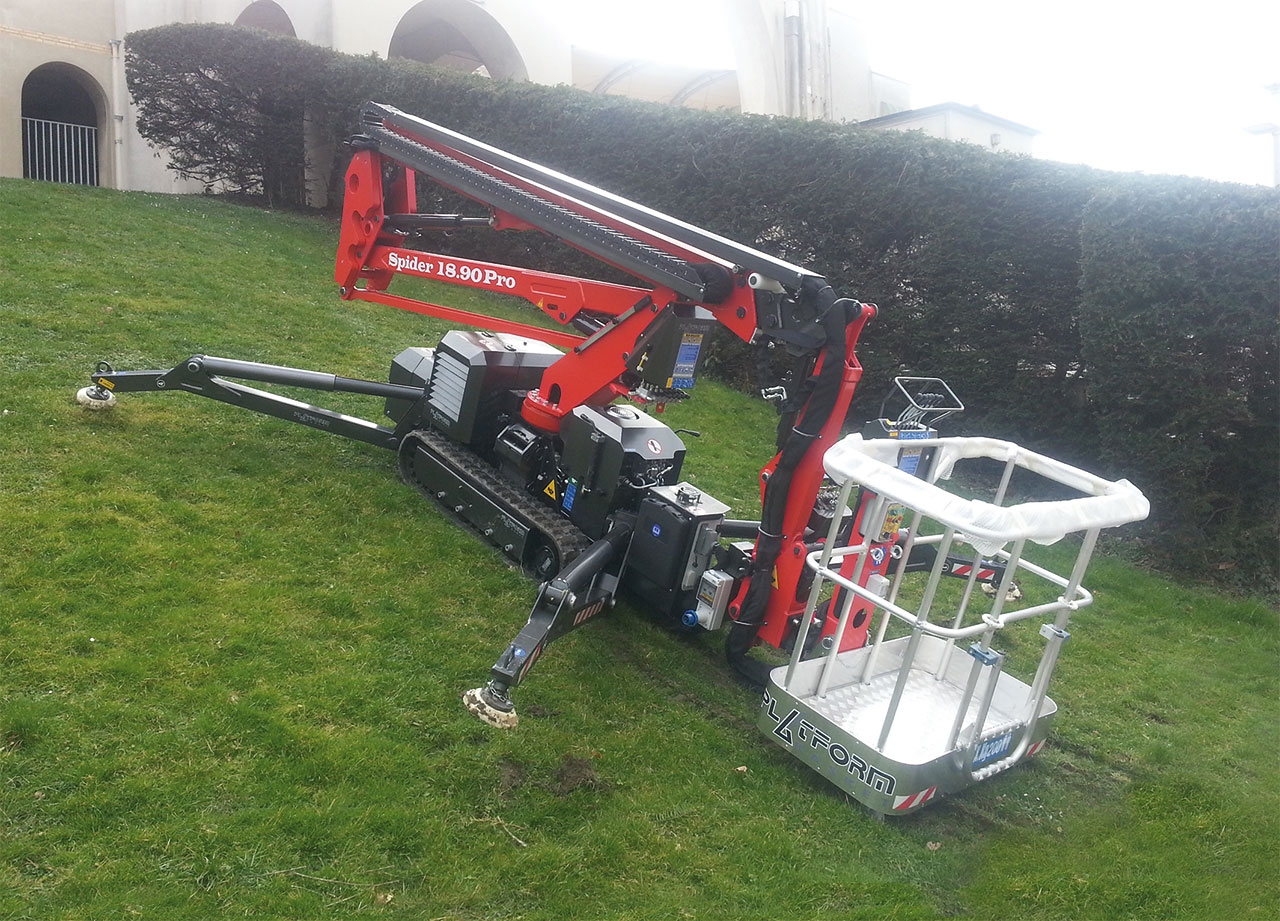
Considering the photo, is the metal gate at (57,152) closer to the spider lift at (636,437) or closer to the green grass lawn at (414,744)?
the green grass lawn at (414,744)

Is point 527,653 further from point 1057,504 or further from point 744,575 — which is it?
point 1057,504

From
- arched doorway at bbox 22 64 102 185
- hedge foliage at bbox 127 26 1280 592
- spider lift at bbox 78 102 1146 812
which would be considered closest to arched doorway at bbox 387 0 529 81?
arched doorway at bbox 22 64 102 185

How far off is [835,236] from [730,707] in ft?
23.1

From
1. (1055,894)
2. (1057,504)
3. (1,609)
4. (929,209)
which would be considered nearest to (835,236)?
(929,209)

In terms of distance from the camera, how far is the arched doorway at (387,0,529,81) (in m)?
20.7

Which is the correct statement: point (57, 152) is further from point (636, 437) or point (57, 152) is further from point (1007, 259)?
point (636, 437)

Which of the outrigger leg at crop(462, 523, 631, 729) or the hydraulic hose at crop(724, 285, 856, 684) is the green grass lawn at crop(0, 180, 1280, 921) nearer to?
the outrigger leg at crop(462, 523, 631, 729)

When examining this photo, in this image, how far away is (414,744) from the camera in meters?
4.05

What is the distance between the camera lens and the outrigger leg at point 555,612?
13.3ft

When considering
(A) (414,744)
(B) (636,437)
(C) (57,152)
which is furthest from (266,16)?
(A) (414,744)

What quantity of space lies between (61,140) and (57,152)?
26 cm

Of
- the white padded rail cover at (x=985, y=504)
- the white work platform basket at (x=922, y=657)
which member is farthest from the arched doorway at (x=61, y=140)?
the white padded rail cover at (x=985, y=504)

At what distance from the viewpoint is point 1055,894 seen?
12.4 ft

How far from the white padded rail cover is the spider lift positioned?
34 millimetres
